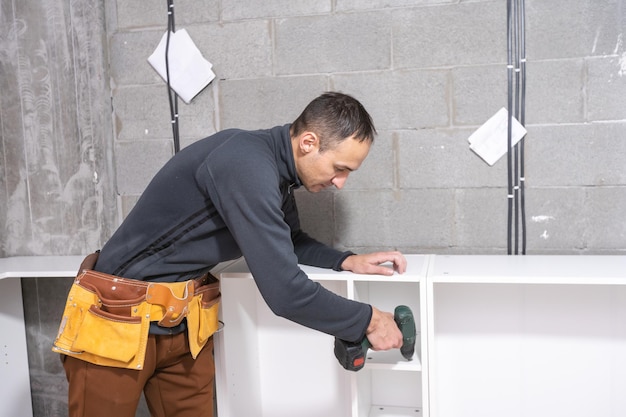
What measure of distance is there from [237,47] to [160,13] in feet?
1.07

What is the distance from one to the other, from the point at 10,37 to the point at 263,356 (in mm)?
1530

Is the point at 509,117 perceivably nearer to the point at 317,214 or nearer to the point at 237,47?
the point at 317,214

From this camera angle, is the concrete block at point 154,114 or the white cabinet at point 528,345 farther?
the concrete block at point 154,114

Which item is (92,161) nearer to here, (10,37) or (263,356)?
(10,37)

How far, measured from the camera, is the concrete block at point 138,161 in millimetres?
2303

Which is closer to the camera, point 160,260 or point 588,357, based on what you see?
point 160,260

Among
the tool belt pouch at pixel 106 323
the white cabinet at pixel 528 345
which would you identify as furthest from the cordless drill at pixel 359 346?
the tool belt pouch at pixel 106 323

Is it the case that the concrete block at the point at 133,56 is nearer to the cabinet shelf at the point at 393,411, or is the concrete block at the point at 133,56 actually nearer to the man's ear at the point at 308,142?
the man's ear at the point at 308,142

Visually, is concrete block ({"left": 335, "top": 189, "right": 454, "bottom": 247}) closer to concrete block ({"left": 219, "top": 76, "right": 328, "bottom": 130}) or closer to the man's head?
concrete block ({"left": 219, "top": 76, "right": 328, "bottom": 130})

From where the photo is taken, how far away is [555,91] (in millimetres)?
1976

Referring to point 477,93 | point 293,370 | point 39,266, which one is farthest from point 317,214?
point 39,266

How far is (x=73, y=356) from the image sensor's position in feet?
5.23

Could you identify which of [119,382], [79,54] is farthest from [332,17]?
[119,382]

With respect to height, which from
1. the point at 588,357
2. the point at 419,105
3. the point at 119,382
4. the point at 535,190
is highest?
the point at 419,105
